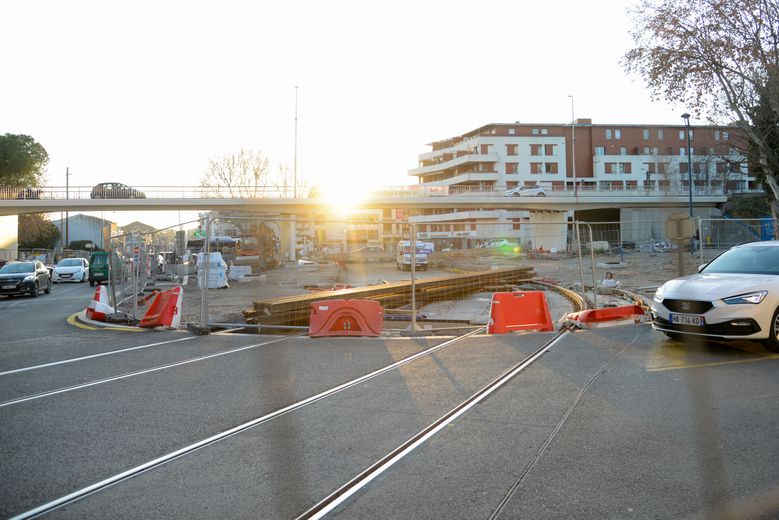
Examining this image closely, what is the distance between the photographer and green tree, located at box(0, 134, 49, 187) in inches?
2547

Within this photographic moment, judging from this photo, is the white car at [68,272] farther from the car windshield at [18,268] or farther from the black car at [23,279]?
the car windshield at [18,268]

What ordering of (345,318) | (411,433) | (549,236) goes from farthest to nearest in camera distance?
(549,236) → (345,318) → (411,433)

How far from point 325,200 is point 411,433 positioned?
49.1 metres

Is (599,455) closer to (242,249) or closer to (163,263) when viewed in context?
(242,249)

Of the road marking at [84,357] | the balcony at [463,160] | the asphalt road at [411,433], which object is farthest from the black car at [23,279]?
the balcony at [463,160]

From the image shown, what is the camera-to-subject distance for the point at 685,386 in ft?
21.3

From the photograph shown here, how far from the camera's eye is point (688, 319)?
8594 millimetres

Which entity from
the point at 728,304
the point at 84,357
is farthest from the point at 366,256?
the point at 728,304

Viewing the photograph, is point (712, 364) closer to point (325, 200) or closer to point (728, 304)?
point (728, 304)

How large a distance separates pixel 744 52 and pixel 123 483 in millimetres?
27252

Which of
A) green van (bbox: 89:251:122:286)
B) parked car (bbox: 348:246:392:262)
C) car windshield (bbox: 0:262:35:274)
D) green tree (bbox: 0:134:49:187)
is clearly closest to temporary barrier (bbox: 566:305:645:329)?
parked car (bbox: 348:246:392:262)

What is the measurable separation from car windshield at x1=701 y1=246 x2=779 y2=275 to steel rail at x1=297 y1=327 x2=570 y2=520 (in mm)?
4179

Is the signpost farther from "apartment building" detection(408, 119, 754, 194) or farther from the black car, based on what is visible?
"apartment building" detection(408, 119, 754, 194)

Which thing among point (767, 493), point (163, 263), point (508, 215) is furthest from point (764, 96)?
point (508, 215)
